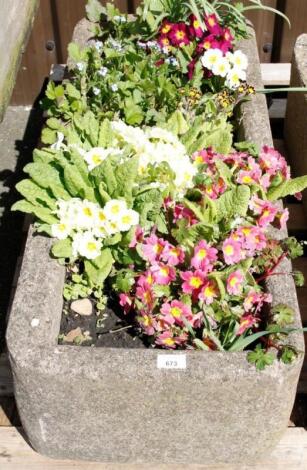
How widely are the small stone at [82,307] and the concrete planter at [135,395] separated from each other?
98mm

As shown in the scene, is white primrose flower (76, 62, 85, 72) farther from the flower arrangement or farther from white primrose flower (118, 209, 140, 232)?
white primrose flower (118, 209, 140, 232)

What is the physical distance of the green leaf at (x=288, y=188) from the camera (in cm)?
225

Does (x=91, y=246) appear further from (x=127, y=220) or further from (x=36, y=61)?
(x=36, y=61)

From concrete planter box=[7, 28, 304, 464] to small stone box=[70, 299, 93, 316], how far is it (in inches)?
3.8

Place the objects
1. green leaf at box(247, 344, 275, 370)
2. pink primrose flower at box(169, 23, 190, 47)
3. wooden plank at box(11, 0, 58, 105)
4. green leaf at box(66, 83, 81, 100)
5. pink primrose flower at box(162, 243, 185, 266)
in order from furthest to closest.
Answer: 1. wooden plank at box(11, 0, 58, 105)
2. pink primrose flower at box(169, 23, 190, 47)
3. green leaf at box(66, 83, 81, 100)
4. pink primrose flower at box(162, 243, 185, 266)
5. green leaf at box(247, 344, 275, 370)

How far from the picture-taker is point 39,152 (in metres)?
2.30

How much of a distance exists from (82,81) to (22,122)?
106 centimetres

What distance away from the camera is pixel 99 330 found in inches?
85.4

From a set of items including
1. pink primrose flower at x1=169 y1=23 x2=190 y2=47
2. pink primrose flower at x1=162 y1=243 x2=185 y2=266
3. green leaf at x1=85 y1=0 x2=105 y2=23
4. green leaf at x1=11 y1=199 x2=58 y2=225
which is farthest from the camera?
green leaf at x1=85 y1=0 x2=105 y2=23

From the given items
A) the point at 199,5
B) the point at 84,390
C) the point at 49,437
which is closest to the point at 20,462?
the point at 49,437

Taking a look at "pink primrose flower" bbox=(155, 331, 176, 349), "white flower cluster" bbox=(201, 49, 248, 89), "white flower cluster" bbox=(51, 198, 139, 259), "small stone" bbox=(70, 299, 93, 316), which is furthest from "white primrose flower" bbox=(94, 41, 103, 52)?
"pink primrose flower" bbox=(155, 331, 176, 349)

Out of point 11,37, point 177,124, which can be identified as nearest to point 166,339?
point 177,124

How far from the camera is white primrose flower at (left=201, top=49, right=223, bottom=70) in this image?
2732mm

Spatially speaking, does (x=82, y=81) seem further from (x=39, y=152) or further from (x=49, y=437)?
(x=49, y=437)
